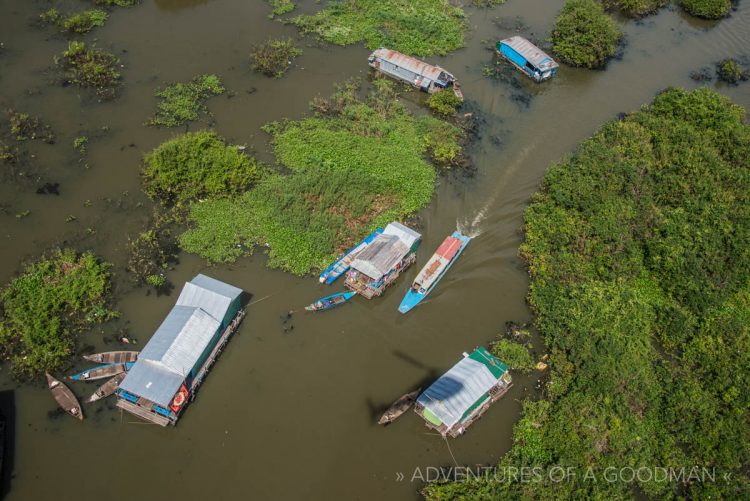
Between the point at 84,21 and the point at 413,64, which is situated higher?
the point at 413,64

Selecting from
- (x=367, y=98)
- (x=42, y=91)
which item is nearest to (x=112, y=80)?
(x=42, y=91)

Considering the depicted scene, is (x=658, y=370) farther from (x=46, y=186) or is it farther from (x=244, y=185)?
(x=46, y=186)

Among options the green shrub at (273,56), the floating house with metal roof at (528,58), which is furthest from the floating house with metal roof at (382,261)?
the floating house with metal roof at (528,58)

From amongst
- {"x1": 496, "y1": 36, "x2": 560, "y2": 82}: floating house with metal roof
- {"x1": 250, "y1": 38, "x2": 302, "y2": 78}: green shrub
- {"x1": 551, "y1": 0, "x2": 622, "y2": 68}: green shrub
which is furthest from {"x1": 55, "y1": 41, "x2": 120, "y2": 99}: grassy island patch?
{"x1": 551, "y1": 0, "x2": 622, "y2": 68}: green shrub

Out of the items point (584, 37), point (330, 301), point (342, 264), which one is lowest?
point (330, 301)

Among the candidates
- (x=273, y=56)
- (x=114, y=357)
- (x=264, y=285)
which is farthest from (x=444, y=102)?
(x=114, y=357)

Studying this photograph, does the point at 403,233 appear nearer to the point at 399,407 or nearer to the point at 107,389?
the point at 399,407
